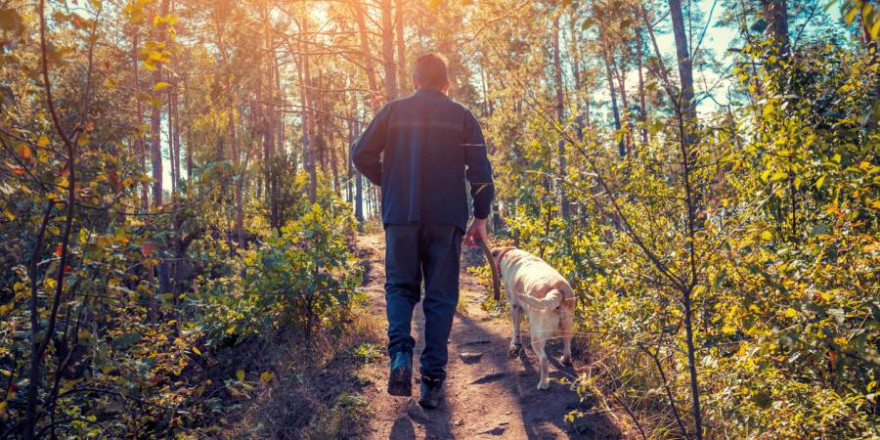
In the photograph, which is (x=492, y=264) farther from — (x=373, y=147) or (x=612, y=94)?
(x=612, y=94)

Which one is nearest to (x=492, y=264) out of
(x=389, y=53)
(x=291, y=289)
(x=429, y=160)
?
(x=429, y=160)

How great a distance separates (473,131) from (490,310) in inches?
129

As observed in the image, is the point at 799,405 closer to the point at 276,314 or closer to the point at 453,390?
the point at 453,390

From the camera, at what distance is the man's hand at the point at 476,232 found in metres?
4.08

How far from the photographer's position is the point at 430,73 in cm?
402

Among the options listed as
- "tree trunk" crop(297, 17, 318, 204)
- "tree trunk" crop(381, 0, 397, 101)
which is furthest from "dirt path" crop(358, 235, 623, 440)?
"tree trunk" crop(297, 17, 318, 204)

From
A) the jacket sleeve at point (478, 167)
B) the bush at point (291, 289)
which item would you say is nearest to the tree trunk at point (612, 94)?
the jacket sleeve at point (478, 167)

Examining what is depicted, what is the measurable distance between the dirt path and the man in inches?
8.3

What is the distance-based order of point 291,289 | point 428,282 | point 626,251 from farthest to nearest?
point 291,289 → point 428,282 → point 626,251

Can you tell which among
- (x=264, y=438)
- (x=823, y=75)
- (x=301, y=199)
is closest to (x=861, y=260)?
(x=823, y=75)

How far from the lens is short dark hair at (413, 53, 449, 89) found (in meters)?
4.03

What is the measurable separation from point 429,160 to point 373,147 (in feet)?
1.48

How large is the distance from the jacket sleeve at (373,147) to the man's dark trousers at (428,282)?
463mm

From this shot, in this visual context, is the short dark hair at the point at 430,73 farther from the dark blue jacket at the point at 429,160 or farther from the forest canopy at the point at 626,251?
the forest canopy at the point at 626,251
